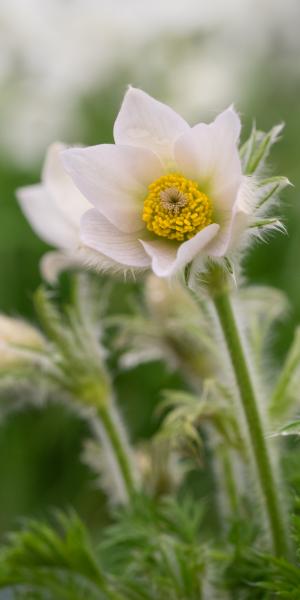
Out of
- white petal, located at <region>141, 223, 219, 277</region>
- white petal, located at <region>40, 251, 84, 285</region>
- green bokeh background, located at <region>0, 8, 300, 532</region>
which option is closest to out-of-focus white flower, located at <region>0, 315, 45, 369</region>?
white petal, located at <region>40, 251, 84, 285</region>

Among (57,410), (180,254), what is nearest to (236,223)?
(180,254)

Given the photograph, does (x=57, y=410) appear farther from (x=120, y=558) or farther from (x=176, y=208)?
(x=176, y=208)

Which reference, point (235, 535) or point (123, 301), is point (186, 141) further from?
point (123, 301)

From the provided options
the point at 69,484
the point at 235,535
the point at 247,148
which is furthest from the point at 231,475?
the point at 69,484

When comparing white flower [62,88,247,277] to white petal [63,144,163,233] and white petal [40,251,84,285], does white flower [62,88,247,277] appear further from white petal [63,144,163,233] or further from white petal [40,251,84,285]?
white petal [40,251,84,285]

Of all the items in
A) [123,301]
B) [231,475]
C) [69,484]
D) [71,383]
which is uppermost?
[71,383]
